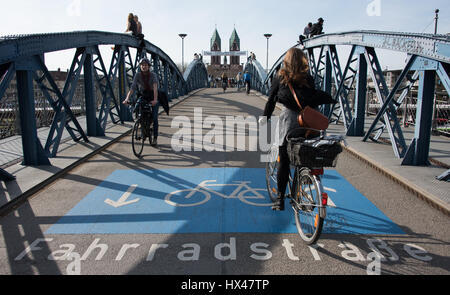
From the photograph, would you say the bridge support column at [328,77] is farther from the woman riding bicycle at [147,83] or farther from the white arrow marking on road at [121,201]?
the white arrow marking on road at [121,201]

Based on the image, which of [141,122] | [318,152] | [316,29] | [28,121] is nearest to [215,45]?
[316,29]

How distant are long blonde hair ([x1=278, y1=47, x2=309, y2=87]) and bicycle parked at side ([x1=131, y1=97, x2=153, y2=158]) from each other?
13.8 feet

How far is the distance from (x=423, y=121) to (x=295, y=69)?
11.1 ft

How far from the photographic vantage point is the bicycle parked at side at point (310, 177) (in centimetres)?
343

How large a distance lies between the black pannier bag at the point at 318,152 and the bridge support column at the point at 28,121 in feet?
14.8

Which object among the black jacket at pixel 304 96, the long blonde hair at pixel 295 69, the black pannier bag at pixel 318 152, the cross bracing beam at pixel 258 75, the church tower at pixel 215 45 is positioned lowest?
the black pannier bag at pixel 318 152

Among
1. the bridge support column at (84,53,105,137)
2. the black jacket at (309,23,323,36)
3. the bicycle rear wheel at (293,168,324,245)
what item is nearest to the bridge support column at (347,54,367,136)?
the black jacket at (309,23,323,36)

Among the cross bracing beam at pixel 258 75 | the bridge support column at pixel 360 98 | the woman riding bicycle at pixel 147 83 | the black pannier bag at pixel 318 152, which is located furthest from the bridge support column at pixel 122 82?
the cross bracing beam at pixel 258 75

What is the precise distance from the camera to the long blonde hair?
385cm

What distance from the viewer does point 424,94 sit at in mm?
6051

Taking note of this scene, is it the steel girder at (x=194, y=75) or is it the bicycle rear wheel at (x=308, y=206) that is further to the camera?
the steel girder at (x=194, y=75)

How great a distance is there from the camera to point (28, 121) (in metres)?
6.01

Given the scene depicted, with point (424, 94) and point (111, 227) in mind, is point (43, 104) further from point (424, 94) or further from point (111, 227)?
point (424, 94)

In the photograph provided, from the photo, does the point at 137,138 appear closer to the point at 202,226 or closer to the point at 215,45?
the point at 202,226
